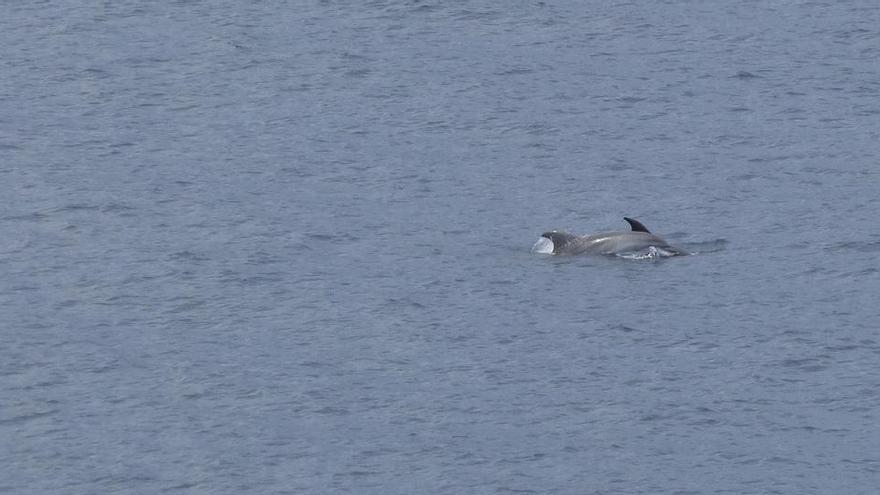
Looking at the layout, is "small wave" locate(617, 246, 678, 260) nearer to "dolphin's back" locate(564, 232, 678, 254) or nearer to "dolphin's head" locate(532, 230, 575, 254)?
"dolphin's back" locate(564, 232, 678, 254)

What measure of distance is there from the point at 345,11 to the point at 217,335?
3050 cm

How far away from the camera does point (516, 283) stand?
159 ft

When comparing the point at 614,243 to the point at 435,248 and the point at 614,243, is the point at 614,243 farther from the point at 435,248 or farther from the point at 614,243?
the point at 435,248

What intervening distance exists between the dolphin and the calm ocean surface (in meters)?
0.49

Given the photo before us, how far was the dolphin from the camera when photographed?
164 ft

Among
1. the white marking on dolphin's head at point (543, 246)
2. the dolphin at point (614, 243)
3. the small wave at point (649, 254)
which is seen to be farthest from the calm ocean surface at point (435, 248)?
the white marking on dolphin's head at point (543, 246)

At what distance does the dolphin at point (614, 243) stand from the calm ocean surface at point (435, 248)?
486mm

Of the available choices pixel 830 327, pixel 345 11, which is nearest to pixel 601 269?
pixel 830 327

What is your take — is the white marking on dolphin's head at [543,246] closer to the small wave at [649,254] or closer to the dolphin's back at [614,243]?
the dolphin's back at [614,243]

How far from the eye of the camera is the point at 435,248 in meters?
51.3

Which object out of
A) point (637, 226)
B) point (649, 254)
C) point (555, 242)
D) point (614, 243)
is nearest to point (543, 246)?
point (555, 242)

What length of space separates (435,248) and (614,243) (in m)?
4.38

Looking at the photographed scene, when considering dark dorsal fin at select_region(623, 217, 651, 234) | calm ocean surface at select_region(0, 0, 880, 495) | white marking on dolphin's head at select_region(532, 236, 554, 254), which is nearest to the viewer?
calm ocean surface at select_region(0, 0, 880, 495)

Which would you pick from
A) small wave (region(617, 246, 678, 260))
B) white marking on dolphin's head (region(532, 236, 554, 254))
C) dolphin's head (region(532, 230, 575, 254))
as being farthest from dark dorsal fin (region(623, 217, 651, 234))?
white marking on dolphin's head (region(532, 236, 554, 254))
